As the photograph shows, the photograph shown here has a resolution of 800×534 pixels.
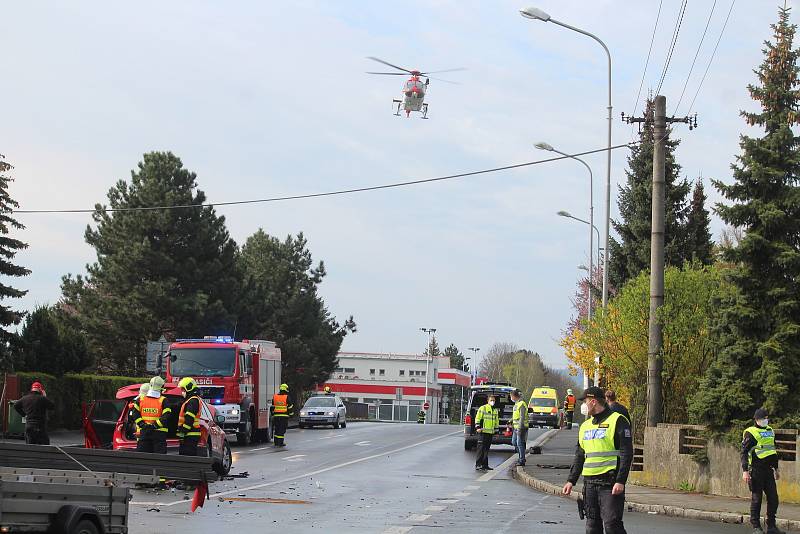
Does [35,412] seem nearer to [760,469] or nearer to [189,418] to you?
[189,418]

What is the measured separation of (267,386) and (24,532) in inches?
1018

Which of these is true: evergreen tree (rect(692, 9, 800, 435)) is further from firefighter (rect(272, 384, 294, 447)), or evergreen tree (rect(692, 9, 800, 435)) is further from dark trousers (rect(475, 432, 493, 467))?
firefighter (rect(272, 384, 294, 447))

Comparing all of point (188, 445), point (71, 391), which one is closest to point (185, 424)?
point (188, 445)

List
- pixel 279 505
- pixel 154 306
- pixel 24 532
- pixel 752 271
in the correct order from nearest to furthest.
Result: pixel 24 532 < pixel 279 505 < pixel 752 271 < pixel 154 306

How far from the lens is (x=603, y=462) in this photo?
34.9 ft

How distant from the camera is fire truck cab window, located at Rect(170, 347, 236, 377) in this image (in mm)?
31484

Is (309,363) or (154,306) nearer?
(154,306)

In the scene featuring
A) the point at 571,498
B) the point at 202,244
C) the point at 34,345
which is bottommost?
the point at 571,498

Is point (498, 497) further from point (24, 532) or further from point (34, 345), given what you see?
point (34, 345)

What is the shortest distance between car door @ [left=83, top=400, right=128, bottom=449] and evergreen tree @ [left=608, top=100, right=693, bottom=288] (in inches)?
863

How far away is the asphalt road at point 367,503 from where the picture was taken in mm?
14141

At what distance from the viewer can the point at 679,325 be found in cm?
2344

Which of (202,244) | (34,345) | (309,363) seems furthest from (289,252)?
(34,345)

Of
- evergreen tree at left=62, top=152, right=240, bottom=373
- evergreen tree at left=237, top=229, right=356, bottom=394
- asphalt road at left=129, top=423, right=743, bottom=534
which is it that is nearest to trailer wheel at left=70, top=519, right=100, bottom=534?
asphalt road at left=129, top=423, right=743, bottom=534
